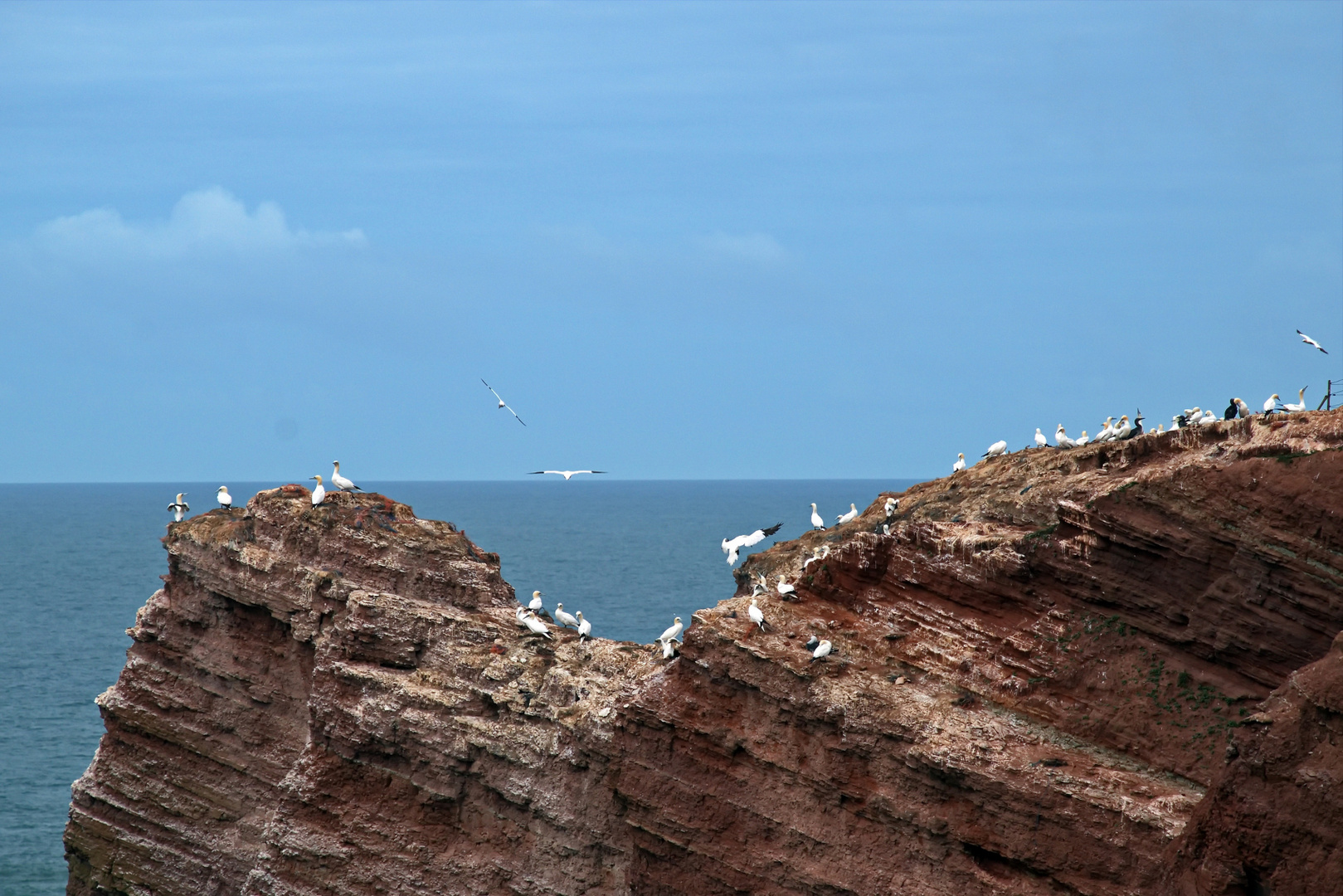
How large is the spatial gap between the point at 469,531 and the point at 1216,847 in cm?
16620

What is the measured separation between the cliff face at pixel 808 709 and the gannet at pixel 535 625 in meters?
0.45

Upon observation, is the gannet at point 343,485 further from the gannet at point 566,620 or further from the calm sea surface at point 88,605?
the calm sea surface at point 88,605

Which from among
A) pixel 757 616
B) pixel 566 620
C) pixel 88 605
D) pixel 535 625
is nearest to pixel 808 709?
pixel 757 616

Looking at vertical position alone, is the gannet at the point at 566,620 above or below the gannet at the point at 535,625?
above

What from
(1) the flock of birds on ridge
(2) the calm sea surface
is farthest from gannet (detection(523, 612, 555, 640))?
(2) the calm sea surface

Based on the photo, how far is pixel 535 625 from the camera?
106ft

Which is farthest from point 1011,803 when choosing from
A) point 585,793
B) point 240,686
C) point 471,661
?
point 240,686

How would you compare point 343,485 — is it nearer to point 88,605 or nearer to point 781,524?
point 781,524

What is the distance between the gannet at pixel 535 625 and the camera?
32406 millimetres

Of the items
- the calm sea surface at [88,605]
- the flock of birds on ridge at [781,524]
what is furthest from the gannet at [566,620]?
the calm sea surface at [88,605]

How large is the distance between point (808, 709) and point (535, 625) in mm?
7849

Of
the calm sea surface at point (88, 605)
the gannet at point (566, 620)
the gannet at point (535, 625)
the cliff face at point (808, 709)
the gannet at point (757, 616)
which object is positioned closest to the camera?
the cliff face at point (808, 709)

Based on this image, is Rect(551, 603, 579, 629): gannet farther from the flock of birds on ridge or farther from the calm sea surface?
the calm sea surface

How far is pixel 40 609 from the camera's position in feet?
330
